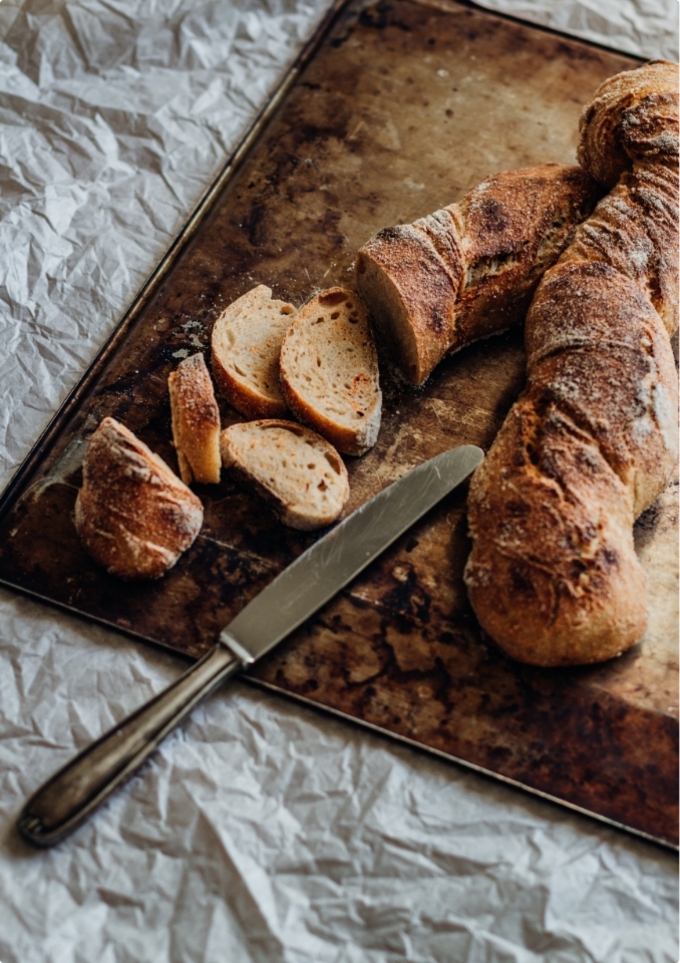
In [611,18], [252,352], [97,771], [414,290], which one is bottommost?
[97,771]

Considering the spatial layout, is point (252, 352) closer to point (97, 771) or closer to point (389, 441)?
point (389, 441)

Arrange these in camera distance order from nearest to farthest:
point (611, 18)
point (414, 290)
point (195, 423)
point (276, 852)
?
1. point (276, 852)
2. point (195, 423)
3. point (414, 290)
4. point (611, 18)

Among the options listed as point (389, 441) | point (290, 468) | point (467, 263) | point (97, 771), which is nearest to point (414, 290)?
point (467, 263)

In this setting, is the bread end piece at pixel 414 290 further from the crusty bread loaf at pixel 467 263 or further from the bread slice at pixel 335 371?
the bread slice at pixel 335 371

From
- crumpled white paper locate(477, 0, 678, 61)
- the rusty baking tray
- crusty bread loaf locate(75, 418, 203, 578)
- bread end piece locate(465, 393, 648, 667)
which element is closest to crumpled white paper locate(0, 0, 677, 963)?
the rusty baking tray

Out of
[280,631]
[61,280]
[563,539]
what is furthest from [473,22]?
[280,631]

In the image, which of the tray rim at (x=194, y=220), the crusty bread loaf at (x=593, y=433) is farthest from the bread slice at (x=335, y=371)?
the tray rim at (x=194, y=220)

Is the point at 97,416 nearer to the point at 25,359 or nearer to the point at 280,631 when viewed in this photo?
the point at 25,359

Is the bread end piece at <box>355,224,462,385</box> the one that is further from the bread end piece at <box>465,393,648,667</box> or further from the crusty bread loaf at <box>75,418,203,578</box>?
the crusty bread loaf at <box>75,418,203,578</box>
